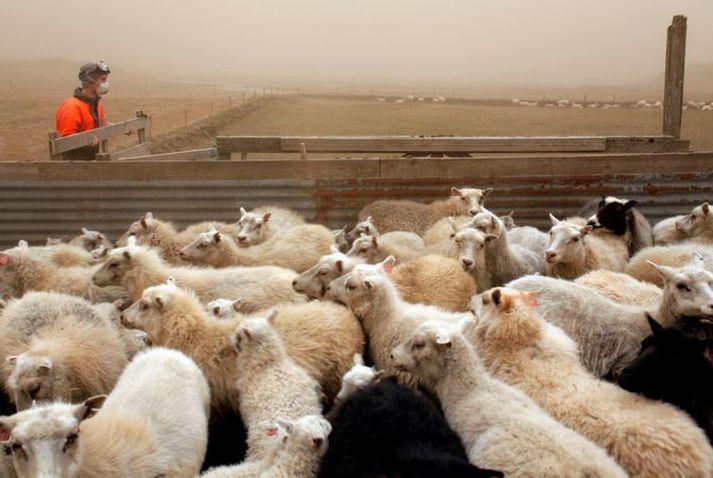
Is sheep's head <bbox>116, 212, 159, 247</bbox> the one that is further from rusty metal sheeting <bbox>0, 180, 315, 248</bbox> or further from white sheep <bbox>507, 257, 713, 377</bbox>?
white sheep <bbox>507, 257, 713, 377</bbox>

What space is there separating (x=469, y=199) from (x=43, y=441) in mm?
4737

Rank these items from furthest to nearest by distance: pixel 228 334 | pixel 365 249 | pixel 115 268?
pixel 365 249 → pixel 115 268 → pixel 228 334

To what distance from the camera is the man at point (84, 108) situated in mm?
8328

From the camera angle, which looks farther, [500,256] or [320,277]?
[500,256]

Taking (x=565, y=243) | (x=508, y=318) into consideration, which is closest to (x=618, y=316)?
(x=508, y=318)

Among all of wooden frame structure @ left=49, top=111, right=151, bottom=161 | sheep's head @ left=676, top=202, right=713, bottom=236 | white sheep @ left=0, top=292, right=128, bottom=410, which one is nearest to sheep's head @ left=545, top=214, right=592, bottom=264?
sheep's head @ left=676, top=202, right=713, bottom=236

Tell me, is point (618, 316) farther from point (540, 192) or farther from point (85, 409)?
point (85, 409)

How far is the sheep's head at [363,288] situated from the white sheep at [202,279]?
0.56m

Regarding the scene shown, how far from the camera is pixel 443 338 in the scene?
3.44m

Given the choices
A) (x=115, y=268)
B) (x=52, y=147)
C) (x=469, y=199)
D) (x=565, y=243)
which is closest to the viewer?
(x=115, y=268)

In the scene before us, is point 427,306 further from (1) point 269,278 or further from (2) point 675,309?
(2) point 675,309

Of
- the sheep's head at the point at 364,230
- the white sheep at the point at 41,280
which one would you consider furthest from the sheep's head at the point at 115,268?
the sheep's head at the point at 364,230

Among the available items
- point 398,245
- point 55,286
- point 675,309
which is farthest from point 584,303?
point 55,286

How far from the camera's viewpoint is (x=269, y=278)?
5.04m
